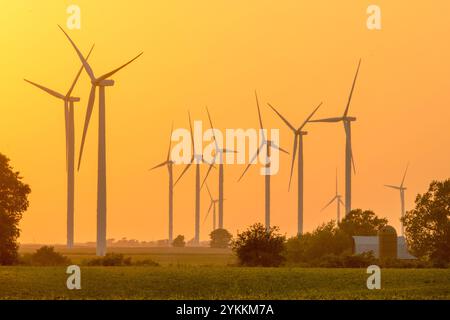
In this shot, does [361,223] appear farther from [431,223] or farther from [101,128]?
[101,128]

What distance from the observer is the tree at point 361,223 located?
579ft

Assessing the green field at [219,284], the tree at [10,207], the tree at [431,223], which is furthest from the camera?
the tree at [431,223]

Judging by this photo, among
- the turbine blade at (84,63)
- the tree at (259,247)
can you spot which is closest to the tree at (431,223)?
the tree at (259,247)

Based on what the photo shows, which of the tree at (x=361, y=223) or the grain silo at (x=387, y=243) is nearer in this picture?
the grain silo at (x=387, y=243)

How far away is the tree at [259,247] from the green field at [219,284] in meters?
15.2

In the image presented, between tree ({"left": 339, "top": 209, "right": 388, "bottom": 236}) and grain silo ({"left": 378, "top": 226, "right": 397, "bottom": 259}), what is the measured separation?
15575mm

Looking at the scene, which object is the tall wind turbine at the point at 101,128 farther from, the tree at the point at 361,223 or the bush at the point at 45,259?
the tree at the point at 361,223

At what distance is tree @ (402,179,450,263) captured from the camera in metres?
154

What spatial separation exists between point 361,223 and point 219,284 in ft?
269

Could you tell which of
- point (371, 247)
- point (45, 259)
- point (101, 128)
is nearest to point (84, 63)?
Result: point (101, 128)

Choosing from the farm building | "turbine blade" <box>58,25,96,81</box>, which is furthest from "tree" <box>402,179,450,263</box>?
"turbine blade" <box>58,25,96,81</box>

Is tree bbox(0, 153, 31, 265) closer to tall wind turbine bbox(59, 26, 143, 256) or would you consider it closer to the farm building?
tall wind turbine bbox(59, 26, 143, 256)
